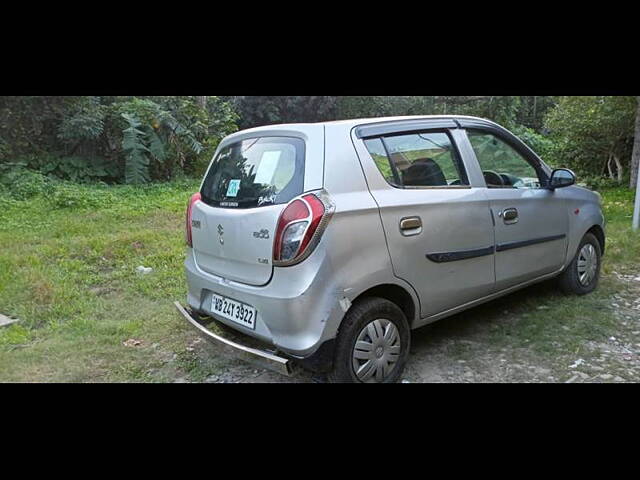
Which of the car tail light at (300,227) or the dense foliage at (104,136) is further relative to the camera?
the dense foliage at (104,136)

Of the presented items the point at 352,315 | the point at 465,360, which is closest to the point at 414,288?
the point at 352,315

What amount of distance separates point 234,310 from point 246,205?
0.65 metres

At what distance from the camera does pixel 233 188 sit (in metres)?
3.04

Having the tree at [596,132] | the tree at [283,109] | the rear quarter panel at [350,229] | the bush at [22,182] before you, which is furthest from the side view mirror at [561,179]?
the tree at [283,109]

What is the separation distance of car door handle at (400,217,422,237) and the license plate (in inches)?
41.0

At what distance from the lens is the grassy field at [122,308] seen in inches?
136

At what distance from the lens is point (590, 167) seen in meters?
11.6

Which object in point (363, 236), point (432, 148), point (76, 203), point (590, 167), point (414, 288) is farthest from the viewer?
point (590, 167)

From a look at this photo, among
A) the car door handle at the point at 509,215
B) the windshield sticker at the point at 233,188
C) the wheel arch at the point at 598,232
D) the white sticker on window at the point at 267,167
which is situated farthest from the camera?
the wheel arch at the point at 598,232

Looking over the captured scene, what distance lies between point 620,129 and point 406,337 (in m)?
10.0

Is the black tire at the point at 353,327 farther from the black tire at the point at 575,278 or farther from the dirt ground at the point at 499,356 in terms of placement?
the black tire at the point at 575,278

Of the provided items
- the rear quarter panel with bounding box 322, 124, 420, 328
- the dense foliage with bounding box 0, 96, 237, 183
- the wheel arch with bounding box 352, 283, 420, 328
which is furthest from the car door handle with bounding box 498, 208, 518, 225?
the dense foliage with bounding box 0, 96, 237, 183

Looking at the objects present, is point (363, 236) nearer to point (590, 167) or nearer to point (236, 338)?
point (236, 338)

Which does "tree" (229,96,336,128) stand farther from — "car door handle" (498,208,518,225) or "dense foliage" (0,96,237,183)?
"car door handle" (498,208,518,225)
